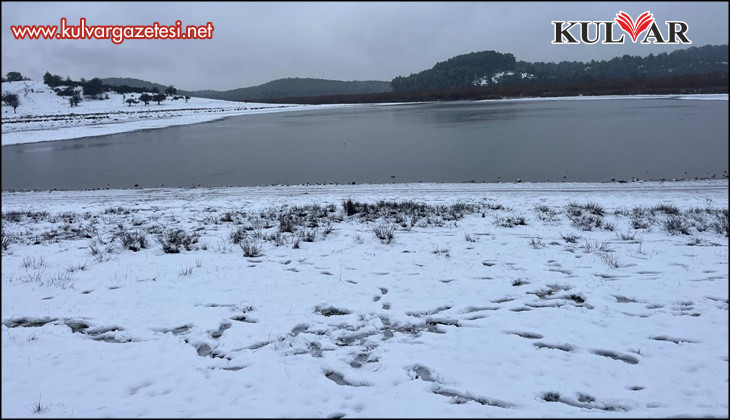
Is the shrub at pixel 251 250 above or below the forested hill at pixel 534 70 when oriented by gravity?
below

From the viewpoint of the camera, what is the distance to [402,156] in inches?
947

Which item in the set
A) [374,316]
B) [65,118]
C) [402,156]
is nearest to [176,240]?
[374,316]

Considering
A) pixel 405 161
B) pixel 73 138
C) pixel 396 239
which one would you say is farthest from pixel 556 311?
pixel 73 138

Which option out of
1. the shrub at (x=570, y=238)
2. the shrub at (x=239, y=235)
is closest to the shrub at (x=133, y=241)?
the shrub at (x=239, y=235)

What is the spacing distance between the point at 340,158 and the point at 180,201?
10761 millimetres

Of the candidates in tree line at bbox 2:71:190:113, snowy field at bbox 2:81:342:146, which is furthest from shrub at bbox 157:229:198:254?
tree line at bbox 2:71:190:113

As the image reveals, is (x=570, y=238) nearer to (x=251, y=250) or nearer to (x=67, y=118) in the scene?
(x=251, y=250)

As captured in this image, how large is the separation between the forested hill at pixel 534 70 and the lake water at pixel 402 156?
12878 centimetres

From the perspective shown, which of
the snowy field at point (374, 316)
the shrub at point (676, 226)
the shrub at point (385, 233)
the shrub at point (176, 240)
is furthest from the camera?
the shrub at point (385, 233)

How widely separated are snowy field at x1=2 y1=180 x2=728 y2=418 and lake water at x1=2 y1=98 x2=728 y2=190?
7.99m

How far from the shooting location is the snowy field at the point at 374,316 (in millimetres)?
4254

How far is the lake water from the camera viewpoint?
754 inches

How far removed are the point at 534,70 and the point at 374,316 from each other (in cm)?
18513

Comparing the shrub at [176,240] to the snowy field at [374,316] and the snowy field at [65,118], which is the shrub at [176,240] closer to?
the snowy field at [374,316]
